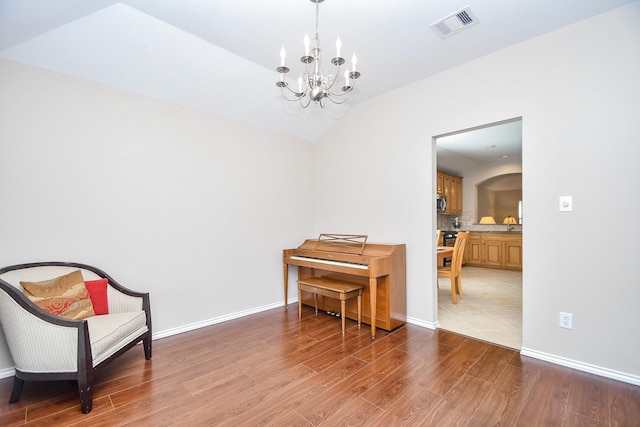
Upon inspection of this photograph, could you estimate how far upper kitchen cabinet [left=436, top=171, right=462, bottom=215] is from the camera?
6.61m

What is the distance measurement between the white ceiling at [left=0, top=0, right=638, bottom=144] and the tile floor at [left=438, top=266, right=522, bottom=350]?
8.67ft

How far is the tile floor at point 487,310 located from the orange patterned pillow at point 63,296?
320 centimetres

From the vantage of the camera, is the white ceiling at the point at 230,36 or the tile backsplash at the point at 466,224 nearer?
the white ceiling at the point at 230,36

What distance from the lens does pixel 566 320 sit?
2.26 metres

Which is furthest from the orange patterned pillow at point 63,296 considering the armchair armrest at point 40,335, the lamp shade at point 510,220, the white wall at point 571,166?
the lamp shade at point 510,220

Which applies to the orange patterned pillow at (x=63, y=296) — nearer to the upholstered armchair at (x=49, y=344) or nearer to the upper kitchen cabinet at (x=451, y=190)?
the upholstered armchair at (x=49, y=344)

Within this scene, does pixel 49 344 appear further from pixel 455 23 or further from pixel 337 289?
pixel 455 23

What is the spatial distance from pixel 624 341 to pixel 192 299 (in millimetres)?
3614

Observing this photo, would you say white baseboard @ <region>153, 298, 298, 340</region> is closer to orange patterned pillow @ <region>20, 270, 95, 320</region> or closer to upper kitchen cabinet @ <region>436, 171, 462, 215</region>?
Answer: orange patterned pillow @ <region>20, 270, 95, 320</region>

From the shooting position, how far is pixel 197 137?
10.3 feet

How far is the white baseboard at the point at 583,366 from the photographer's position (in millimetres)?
2016

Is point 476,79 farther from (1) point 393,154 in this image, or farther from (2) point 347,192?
(2) point 347,192

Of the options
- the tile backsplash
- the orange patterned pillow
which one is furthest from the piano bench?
the tile backsplash

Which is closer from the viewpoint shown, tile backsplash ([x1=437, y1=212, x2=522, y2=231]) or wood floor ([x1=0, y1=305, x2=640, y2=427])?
wood floor ([x1=0, y1=305, x2=640, y2=427])
